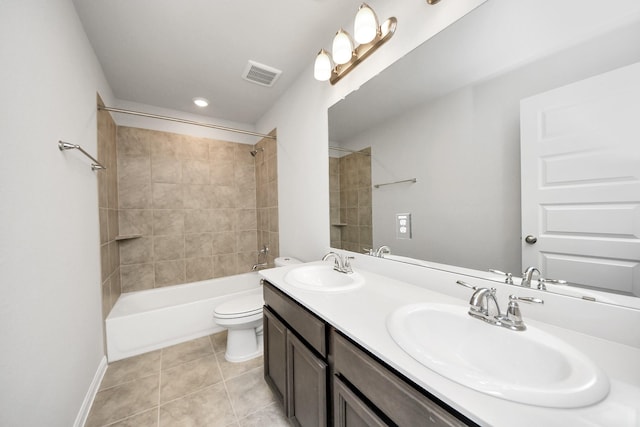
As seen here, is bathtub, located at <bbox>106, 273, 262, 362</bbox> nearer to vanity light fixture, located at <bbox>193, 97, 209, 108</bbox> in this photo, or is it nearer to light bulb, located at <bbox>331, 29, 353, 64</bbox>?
vanity light fixture, located at <bbox>193, 97, 209, 108</bbox>

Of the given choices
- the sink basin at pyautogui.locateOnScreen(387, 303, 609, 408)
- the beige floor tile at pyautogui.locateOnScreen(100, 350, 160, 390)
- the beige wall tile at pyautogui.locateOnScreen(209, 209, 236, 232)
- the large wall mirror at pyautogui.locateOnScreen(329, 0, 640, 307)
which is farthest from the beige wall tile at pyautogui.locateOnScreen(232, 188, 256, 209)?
the sink basin at pyautogui.locateOnScreen(387, 303, 609, 408)

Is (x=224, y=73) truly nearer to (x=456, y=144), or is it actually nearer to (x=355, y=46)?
(x=355, y=46)

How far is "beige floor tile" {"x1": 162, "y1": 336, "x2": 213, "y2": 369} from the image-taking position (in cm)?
182

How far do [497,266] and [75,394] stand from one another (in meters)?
2.20

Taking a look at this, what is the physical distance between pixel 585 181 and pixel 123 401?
2.55m

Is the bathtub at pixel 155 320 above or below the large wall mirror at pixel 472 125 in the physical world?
below

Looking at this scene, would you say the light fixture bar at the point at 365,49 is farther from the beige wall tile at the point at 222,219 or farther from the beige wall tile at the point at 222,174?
the beige wall tile at the point at 222,219

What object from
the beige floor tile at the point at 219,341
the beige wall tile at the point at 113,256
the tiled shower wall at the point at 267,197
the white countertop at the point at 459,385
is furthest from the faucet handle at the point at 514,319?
the beige wall tile at the point at 113,256

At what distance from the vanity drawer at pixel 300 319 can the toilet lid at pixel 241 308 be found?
0.56m

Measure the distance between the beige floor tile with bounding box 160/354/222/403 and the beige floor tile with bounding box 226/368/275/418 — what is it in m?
0.16

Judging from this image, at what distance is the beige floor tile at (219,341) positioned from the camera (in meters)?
1.97

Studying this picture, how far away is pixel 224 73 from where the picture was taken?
78.2 inches

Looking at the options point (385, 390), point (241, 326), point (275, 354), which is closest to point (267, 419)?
point (275, 354)

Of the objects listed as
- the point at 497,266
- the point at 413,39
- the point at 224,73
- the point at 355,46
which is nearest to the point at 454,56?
the point at 413,39
